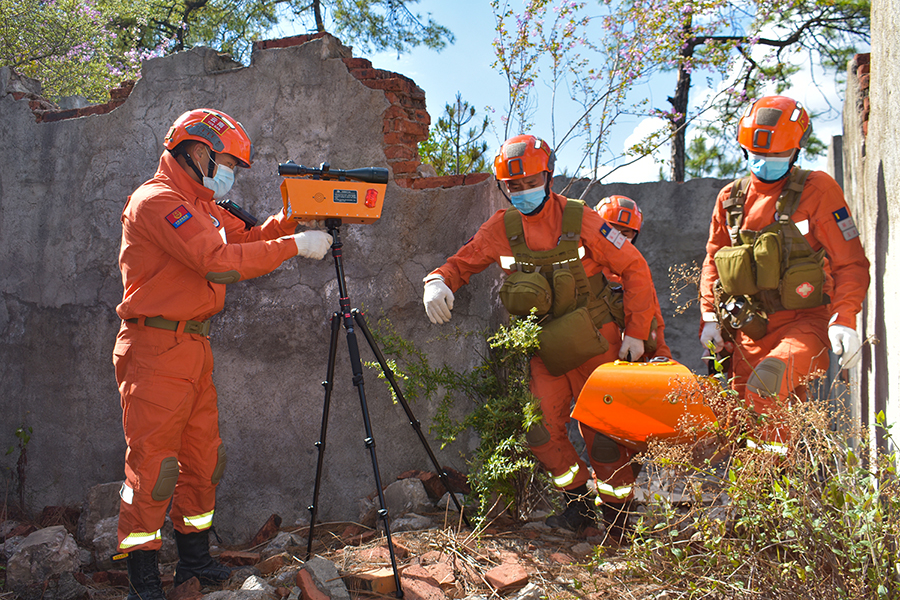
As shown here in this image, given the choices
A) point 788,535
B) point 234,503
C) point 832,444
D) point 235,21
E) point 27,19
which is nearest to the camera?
point 788,535

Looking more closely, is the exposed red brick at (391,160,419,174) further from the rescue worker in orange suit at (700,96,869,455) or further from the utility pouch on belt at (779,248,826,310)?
the utility pouch on belt at (779,248,826,310)

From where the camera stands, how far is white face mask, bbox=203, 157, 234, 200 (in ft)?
11.1

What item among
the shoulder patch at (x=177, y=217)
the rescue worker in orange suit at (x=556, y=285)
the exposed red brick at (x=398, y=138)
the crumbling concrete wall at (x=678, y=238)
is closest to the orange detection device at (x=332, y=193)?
the shoulder patch at (x=177, y=217)

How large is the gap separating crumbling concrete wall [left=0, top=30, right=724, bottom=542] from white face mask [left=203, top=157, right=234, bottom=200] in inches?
33.4

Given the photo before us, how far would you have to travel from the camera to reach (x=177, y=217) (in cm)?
312

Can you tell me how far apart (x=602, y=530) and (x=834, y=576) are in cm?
159

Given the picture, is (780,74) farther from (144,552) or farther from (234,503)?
(144,552)

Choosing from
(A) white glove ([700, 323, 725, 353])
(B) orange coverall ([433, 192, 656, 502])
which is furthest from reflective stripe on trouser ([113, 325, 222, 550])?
(A) white glove ([700, 323, 725, 353])

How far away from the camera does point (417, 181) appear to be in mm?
4297

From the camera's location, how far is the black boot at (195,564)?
133 inches

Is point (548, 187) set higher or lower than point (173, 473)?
higher

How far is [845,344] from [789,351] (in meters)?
0.26

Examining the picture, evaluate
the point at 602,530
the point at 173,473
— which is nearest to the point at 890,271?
the point at 602,530

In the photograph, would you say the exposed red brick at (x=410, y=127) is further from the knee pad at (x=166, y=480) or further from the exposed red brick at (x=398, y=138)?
the knee pad at (x=166, y=480)
